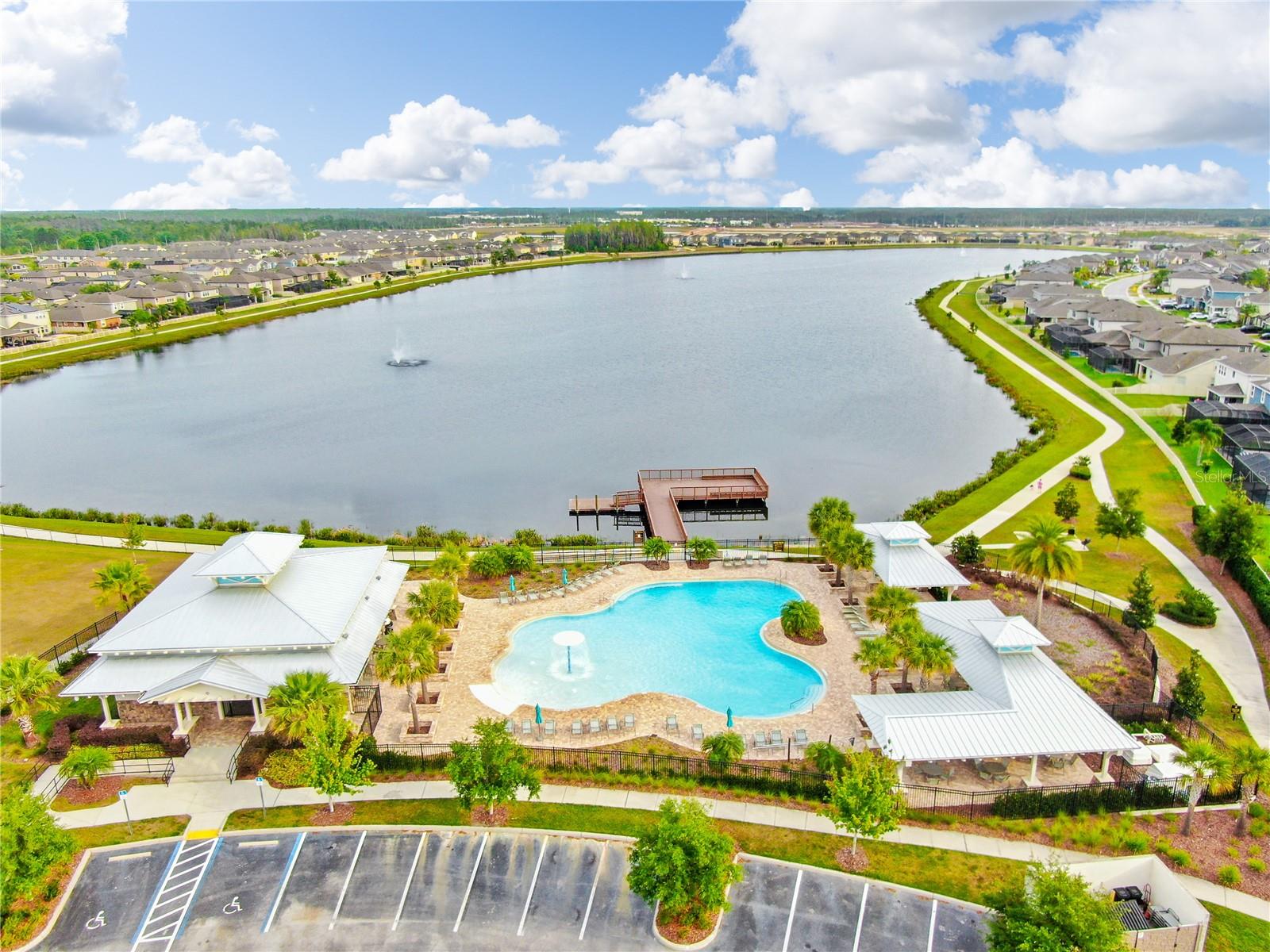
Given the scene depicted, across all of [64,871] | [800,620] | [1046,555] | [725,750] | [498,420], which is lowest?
[498,420]

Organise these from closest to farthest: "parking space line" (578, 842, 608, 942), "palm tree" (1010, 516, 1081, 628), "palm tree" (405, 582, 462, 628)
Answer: "parking space line" (578, 842, 608, 942), "palm tree" (405, 582, 462, 628), "palm tree" (1010, 516, 1081, 628)

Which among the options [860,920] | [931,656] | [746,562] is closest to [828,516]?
[746,562]

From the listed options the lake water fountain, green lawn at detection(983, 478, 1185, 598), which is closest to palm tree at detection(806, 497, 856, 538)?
green lawn at detection(983, 478, 1185, 598)

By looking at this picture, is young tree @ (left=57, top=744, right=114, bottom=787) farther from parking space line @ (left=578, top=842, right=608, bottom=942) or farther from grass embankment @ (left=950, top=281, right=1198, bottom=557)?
grass embankment @ (left=950, top=281, right=1198, bottom=557)

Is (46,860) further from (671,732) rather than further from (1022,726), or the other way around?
(1022,726)

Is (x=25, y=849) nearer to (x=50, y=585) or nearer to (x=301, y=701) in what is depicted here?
(x=301, y=701)

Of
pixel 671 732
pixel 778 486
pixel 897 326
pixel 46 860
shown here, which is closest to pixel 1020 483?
pixel 778 486

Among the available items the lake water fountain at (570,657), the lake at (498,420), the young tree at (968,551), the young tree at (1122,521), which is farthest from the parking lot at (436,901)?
the lake at (498,420)
